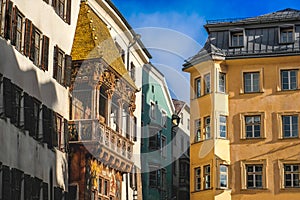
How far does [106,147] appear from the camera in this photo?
3550 centimetres

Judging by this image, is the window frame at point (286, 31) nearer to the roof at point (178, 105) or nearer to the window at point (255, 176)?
the window at point (255, 176)

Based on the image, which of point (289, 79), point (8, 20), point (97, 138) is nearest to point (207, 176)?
point (289, 79)

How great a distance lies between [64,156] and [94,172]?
191 cm

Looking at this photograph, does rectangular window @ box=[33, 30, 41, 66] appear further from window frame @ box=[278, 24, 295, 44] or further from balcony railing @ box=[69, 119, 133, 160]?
window frame @ box=[278, 24, 295, 44]

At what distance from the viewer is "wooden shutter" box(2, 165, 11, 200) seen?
26297 mm

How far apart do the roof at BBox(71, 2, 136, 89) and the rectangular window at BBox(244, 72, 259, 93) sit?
37.3 ft

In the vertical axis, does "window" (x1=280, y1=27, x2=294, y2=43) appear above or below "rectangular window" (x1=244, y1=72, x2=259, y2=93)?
above

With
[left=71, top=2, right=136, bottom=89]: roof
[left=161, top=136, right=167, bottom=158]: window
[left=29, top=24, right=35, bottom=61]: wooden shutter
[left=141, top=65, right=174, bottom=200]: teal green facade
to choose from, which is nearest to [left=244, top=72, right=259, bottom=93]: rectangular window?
[left=141, top=65, right=174, bottom=200]: teal green facade

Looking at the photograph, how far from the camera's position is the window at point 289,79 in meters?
47.1

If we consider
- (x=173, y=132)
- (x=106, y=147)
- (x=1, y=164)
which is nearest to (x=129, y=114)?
(x=106, y=147)

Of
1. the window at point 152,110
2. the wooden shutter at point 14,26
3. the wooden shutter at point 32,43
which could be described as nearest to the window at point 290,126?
the window at point 152,110

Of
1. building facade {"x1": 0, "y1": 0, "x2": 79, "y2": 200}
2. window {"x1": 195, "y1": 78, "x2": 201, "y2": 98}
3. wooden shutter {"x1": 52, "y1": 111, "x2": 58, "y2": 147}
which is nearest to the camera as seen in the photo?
building facade {"x1": 0, "y1": 0, "x2": 79, "y2": 200}

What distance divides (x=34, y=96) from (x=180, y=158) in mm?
31026

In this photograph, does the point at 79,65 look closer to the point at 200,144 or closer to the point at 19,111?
the point at 19,111
